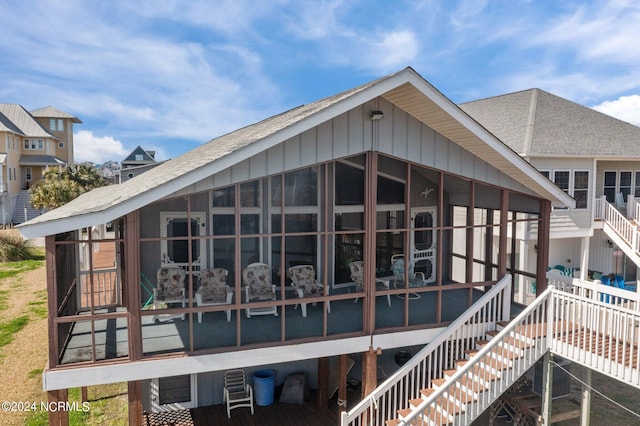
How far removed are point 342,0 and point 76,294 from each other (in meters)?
14.5

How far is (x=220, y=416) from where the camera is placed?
10.1m

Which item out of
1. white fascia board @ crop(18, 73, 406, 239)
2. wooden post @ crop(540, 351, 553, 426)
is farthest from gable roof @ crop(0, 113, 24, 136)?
wooden post @ crop(540, 351, 553, 426)

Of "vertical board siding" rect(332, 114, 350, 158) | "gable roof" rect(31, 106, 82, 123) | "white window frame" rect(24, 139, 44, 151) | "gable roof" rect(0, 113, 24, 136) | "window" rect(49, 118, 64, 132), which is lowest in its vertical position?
"vertical board siding" rect(332, 114, 350, 158)

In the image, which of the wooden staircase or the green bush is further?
the green bush

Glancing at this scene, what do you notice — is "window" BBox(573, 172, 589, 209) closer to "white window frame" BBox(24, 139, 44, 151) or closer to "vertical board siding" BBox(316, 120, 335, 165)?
"vertical board siding" BBox(316, 120, 335, 165)

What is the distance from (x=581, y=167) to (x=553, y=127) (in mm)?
1829

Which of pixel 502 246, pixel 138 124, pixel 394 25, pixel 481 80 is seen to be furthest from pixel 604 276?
pixel 138 124

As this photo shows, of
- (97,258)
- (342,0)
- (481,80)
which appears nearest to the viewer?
(342,0)

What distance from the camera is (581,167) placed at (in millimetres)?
16375

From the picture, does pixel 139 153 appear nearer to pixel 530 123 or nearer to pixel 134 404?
pixel 530 123

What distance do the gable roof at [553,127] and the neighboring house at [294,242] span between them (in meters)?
6.08

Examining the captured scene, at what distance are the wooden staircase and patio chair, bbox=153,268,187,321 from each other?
4.35 m

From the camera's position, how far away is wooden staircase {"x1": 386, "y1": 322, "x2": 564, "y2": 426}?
279 inches

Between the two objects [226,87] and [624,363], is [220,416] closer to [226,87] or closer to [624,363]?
[624,363]
